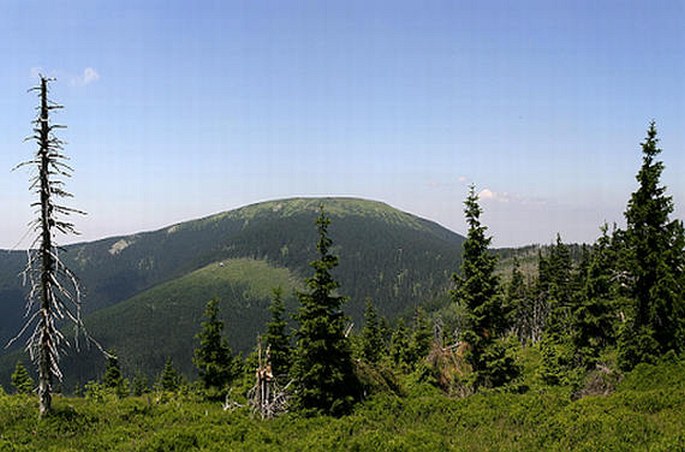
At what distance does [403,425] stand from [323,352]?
17.5 feet

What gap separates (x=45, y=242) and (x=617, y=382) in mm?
26488

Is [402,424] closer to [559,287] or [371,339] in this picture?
[371,339]

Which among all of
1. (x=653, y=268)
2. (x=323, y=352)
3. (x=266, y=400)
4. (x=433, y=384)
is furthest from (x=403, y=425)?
(x=653, y=268)

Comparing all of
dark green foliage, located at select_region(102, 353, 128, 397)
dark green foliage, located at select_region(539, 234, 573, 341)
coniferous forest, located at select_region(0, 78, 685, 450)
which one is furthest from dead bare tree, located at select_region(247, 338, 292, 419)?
dark green foliage, located at select_region(102, 353, 128, 397)

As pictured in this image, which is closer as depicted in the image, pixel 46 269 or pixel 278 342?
pixel 46 269

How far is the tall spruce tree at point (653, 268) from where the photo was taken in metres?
22.5

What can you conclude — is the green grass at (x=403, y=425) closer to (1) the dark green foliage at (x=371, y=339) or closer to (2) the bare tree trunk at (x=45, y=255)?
(2) the bare tree trunk at (x=45, y=255)

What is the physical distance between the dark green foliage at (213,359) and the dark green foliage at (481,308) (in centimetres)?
2110

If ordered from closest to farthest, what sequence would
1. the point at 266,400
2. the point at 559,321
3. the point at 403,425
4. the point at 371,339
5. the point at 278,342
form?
the point at 403,425
the point at 266,400
the point at 278,342
the point at 559,321
the point at 371,339

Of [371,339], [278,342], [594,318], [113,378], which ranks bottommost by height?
[113,378]

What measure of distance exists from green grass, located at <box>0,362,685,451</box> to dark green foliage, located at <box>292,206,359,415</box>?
1222mm

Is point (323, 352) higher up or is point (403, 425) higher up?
point (323, 352)

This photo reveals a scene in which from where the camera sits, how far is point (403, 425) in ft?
53.8

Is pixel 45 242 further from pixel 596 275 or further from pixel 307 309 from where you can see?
pixel 596 275
